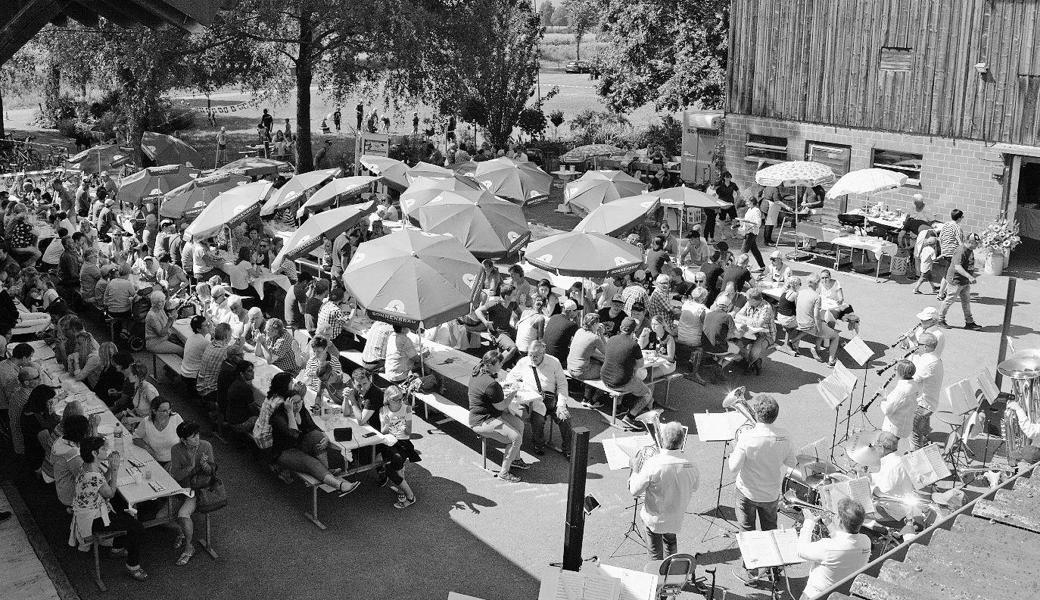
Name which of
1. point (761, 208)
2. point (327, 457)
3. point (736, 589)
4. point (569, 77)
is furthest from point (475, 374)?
point (569, 77)

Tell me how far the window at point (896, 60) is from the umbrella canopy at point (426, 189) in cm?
1007

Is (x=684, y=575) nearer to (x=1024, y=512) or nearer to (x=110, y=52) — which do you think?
(x=1024, y=512)

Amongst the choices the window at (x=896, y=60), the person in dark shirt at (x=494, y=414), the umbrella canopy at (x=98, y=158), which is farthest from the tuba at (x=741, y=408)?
the umbrella canopy at (x=98, y=158)

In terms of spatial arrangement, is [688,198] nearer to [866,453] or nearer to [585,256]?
[585,256]

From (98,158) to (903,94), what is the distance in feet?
68.6

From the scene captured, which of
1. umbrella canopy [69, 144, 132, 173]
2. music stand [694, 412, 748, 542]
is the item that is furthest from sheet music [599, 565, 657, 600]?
umbrella canopy [69, 144, 132, 173]

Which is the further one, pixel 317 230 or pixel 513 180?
pixel 513 180

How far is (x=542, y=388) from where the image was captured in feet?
38.4

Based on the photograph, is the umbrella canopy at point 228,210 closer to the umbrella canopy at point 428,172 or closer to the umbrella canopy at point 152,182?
the umbrella canopy at point 152,182

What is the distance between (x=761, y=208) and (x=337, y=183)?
9452 mm

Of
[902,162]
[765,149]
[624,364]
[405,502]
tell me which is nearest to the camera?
[405,502]

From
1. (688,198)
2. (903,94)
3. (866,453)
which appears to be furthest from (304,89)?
(866,453)

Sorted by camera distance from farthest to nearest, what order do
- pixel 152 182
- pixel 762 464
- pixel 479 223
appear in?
1. pixel 152 182
2. pixel 479 223
3. pixel 762 464

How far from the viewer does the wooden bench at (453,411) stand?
37.7ft
